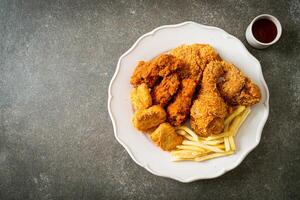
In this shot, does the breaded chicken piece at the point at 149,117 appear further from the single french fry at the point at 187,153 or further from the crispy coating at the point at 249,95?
the crispy coating at the point at 249,95

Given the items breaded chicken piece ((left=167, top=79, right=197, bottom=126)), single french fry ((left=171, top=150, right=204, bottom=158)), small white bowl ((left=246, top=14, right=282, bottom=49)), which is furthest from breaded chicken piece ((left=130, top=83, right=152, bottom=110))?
small white bowl ((left=246, top=14, right=282, bottom=49))

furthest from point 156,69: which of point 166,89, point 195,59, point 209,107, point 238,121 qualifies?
point 238,121

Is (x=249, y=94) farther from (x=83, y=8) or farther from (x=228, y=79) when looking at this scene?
(x=83, y=8)

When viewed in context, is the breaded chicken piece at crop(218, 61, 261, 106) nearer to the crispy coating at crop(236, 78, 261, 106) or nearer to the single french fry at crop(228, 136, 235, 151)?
the crispy coating at crop(236, 78, 261, 106)

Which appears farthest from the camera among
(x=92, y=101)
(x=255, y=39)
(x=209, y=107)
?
(x=92, y=101)

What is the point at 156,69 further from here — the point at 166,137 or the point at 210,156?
the point at 210,156

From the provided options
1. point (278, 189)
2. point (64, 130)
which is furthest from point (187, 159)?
point (64, 130)
